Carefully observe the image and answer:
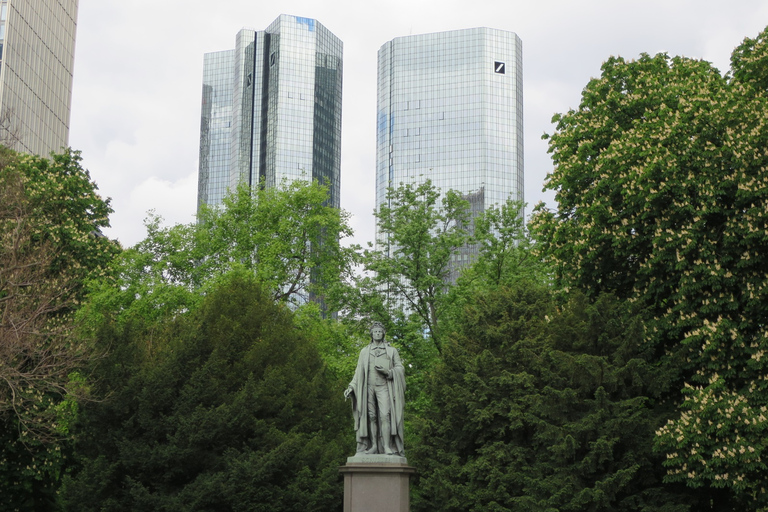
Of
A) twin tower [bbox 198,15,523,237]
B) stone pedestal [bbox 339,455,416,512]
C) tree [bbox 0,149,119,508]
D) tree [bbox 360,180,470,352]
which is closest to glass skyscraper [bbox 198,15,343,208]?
twin tower [bbox 198,15,523,237]

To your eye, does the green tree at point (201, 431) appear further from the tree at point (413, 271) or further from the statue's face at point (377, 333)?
the tree at point (413, 271)

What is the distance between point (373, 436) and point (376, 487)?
3.72 ft

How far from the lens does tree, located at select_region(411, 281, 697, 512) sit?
67.7 feet

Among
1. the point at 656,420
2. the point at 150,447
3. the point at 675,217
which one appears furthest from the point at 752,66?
the point at 150,447

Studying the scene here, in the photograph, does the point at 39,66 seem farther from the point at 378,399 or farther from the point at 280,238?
the point at 378,399

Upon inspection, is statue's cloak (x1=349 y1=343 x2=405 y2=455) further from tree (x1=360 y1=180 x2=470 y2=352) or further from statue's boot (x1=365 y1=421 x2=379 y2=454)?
tree (x1=360 y1=180 x2=470 y2=352)

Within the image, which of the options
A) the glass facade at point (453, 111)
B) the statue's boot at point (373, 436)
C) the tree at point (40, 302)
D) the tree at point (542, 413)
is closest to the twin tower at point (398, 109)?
the glass facade at point (453, 111)

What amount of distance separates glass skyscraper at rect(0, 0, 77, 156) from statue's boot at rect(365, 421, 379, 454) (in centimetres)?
5522

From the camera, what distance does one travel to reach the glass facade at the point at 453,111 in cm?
12875

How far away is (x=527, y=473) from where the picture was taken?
2194 centimetres

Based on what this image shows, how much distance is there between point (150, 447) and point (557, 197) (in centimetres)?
1231

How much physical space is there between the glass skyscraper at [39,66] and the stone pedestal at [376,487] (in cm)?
5603

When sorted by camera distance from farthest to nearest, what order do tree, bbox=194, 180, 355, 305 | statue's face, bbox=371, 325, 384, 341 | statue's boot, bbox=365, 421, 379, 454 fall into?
tree, bbox=194, 180, 355, 305
statue's face, bbox=371, 325, 384, 341
statue's boot, bbox=365, 421, 379, 454

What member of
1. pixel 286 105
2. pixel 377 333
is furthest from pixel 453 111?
pixel 377 333
